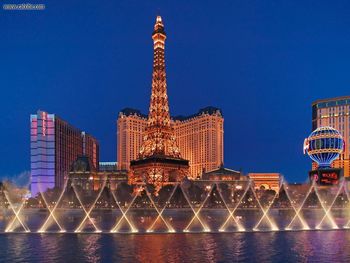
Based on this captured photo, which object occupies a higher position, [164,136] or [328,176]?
[164,136]

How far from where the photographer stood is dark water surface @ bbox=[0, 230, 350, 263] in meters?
19.6

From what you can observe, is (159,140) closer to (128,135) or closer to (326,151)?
(326,151)

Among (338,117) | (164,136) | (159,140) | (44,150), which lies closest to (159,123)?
(164,136)

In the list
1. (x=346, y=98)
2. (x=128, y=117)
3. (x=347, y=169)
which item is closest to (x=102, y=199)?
(x=347, y=169)

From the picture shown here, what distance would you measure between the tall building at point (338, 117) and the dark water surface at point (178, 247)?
87269 millimetres

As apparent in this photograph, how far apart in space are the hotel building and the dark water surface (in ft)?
365

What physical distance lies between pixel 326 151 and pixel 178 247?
185ft

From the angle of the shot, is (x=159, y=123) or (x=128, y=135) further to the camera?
(x=128, y=135)

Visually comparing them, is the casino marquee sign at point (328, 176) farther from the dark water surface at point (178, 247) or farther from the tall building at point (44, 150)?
the tall building at point (44, 150)

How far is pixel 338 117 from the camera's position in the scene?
116m

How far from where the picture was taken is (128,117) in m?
162

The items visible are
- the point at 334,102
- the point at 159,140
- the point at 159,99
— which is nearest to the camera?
the point at 159,140

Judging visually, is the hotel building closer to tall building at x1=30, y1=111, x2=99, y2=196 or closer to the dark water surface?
tall building at x1=30, y1=111, x2=99, y2=196

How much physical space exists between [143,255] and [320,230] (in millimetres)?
16655
